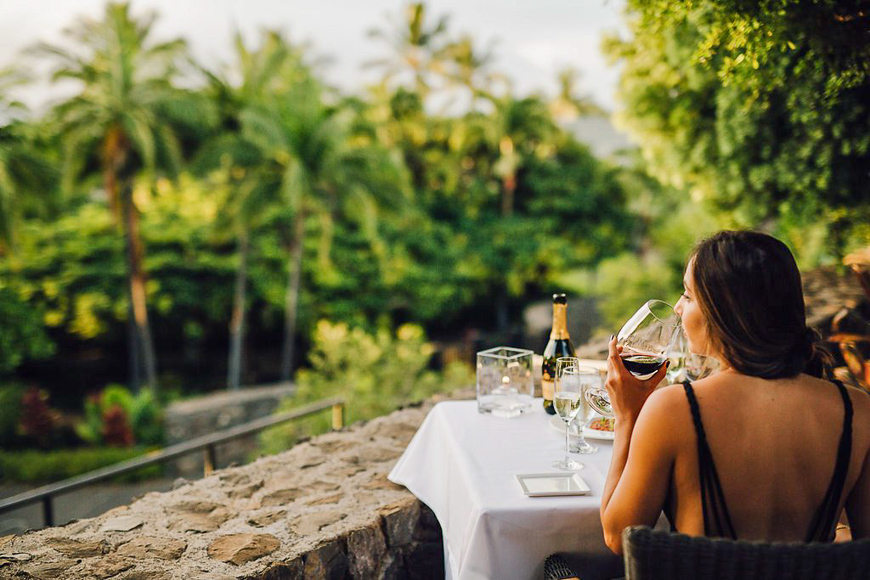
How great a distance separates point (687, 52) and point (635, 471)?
396cm

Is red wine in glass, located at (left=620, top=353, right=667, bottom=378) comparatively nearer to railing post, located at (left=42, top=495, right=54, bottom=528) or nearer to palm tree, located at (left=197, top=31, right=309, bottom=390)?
railing post, located at (left=42, top=495, right=54, bottom=528)

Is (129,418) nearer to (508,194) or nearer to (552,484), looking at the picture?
→ (552,484)

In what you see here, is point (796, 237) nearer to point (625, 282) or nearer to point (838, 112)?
→ point (838, 112)

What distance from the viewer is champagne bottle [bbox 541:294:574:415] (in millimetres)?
2398

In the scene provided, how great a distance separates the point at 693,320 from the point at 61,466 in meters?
16.0

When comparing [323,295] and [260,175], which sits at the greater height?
[260,175]

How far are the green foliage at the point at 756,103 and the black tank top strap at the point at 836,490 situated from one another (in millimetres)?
2196

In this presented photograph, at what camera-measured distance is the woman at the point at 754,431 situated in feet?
4.28

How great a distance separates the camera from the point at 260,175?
696 inches

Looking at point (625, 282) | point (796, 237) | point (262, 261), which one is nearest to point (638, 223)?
point (625, 282)

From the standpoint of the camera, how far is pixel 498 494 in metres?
1.69

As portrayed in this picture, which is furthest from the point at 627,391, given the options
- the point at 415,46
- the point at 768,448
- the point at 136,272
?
the point at 415,46

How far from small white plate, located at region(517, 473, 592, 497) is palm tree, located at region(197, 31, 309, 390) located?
16502mm

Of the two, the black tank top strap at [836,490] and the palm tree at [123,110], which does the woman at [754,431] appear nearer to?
the black tank top strap at [836,490]
